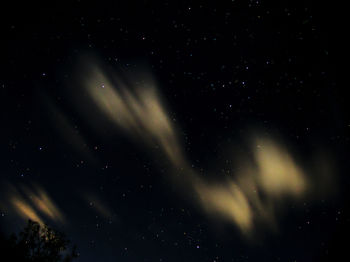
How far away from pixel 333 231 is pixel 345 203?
160 inches

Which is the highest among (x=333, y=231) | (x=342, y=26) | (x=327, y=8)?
(x=333, y=231)

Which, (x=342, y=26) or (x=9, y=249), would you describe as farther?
(x=9, y=249)

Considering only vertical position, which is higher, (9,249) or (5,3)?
(5,3)

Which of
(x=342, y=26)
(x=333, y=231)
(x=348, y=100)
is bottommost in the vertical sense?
(x=342, y=26)

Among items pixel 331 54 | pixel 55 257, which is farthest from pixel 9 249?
pixel 331 54

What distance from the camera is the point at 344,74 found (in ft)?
29.2

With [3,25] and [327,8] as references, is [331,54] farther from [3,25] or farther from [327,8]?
[3,25]

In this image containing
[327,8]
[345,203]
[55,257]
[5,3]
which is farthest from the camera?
[345,203]

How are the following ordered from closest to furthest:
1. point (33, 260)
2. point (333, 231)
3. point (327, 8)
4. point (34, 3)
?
point (327, 8) → point (34, 3) → point (33, 260) → point (333, 231)

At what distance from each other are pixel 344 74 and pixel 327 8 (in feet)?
11.0

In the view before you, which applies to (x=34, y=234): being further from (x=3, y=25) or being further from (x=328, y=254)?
(x=328, y=254)

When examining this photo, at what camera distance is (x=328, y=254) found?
71.8 ft

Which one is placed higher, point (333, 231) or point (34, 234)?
point (333, 231)

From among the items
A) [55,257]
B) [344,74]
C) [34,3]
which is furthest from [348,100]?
[55,257]
